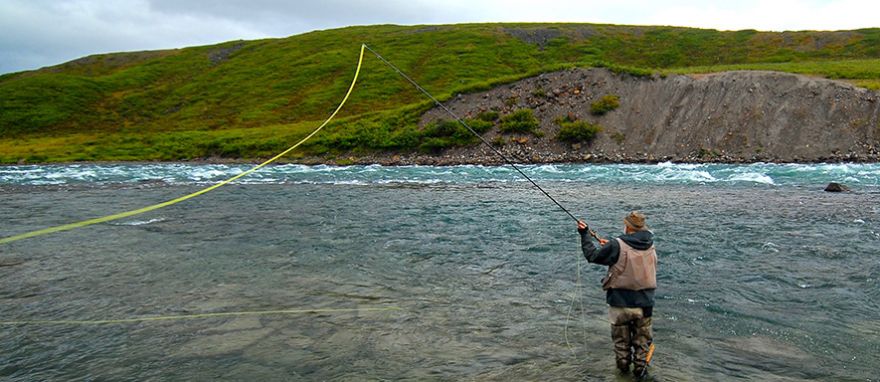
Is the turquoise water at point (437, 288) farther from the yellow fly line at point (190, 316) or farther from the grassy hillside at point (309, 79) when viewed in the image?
the grassy hillside at point (309, 79)

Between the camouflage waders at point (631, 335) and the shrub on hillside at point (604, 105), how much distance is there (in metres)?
40.8

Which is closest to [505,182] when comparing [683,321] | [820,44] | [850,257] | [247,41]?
[850,257]

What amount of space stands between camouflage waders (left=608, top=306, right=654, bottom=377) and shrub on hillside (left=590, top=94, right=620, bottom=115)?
40.8 metres

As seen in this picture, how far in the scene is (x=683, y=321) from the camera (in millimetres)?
10539

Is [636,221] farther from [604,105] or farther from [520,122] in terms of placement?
[604,105]

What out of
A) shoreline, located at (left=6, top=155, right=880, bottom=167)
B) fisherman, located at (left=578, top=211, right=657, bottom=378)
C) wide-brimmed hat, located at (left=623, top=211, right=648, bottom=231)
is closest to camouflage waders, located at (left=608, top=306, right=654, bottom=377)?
fisherman, located at (left=578, top=211, right=657, bottom=378)

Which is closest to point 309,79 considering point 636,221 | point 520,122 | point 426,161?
point 426,161

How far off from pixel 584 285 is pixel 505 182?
65.6 feet

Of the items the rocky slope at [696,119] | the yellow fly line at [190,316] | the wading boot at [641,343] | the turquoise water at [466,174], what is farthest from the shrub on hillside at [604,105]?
the wading boot at [641,343]

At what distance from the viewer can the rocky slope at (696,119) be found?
1559 inches

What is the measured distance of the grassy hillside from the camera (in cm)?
5650

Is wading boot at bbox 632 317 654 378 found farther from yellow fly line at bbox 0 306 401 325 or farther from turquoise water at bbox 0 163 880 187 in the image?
turquoise water at bbox 0 163 880 187

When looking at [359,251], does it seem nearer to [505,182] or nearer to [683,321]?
[683,321]

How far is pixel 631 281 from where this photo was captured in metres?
7.97
